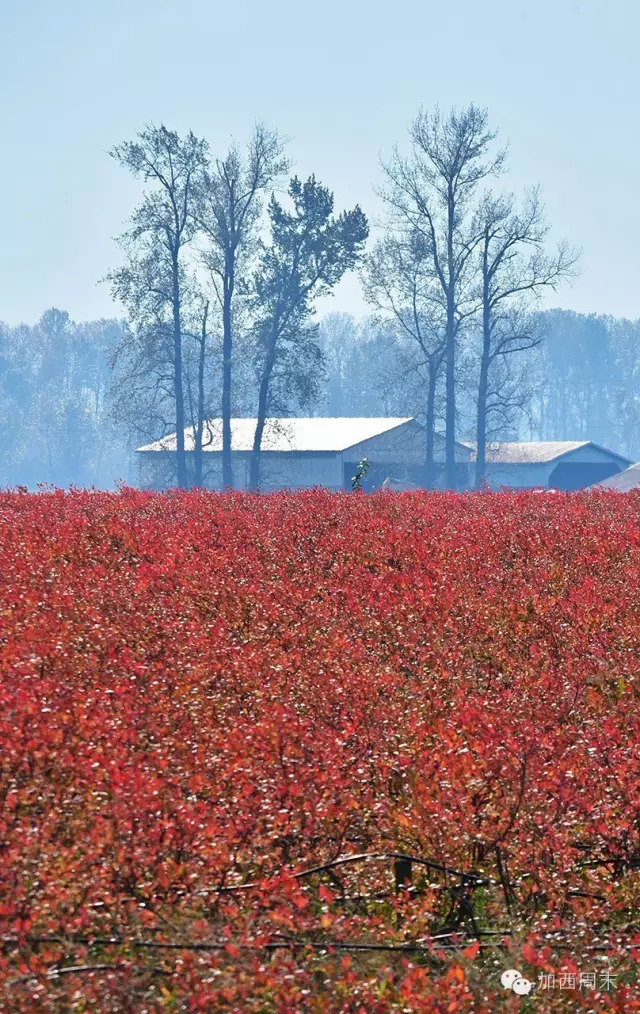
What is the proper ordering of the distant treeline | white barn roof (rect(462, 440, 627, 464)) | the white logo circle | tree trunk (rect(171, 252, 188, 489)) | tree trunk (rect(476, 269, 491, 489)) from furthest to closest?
the distant treeline
white barn roof (rect(462, 440, 627, 464))
tree trunk (rect(476, 269, 491, 489))
tree trunk (rect(171, 252, 188, 489))
the white logo circle

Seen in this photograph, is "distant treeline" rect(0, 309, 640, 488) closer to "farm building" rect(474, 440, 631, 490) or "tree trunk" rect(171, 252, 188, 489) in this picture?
"farm building" rect(474, 440, 631, 490)

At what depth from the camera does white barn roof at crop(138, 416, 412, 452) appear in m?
55.9

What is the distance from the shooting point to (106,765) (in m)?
5.52

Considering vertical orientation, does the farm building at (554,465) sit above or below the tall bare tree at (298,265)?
below

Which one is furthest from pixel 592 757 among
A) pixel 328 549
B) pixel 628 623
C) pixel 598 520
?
pixel 598 520

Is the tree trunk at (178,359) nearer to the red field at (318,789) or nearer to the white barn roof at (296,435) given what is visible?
the white barn roof at (296,435)

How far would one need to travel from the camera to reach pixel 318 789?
→ 552 centimetres

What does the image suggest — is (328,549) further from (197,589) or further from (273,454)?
(273,454)

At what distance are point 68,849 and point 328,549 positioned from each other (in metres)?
5.98

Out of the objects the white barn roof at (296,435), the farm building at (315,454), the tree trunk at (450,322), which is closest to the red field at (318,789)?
the tree trunk at (450,322)

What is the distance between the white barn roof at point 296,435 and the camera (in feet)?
183

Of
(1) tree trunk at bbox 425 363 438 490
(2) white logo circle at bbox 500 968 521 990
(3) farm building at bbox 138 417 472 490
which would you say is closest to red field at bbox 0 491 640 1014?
(2) white logo circle at bbox 500 968 521 990

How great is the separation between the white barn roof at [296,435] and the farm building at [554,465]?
10.8 meters

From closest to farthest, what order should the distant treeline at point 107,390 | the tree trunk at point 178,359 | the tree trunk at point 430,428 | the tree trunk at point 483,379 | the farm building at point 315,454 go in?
1. the tree trunk at point 178,359
2. the tree trunk at point 483,379
3. the tree trunk at point 430,428
4. the farm building at point 315,454
5. the distant treeline at point 107,390
